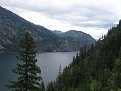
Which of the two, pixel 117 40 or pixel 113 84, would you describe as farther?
pixel 117 40

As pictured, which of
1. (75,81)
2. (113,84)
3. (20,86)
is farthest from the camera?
(75,81)

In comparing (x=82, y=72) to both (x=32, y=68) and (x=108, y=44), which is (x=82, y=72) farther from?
(x=32, y=68)

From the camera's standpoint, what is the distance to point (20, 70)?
26.0 m

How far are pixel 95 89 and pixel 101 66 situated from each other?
70327 millimetres

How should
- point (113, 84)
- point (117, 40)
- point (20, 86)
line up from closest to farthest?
1. point (20, 86)
2. point (113, 84)
3. point (117, 40)

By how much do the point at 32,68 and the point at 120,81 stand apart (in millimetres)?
80434

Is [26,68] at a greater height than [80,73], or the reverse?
[26,68]

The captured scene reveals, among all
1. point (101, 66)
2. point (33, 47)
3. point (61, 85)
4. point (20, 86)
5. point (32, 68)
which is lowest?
point (61, 85)

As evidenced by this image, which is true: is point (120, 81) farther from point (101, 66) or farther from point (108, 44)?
point (108, 44)

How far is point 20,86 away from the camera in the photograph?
2578 centimetres

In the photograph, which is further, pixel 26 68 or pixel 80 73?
pixel 80 73

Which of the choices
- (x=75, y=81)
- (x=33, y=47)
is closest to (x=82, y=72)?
(x=75, y=81)

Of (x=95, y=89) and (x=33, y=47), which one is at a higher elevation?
(x=33, y=47)

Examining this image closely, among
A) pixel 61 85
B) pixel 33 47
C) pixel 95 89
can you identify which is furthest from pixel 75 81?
A: pixel 33 47
